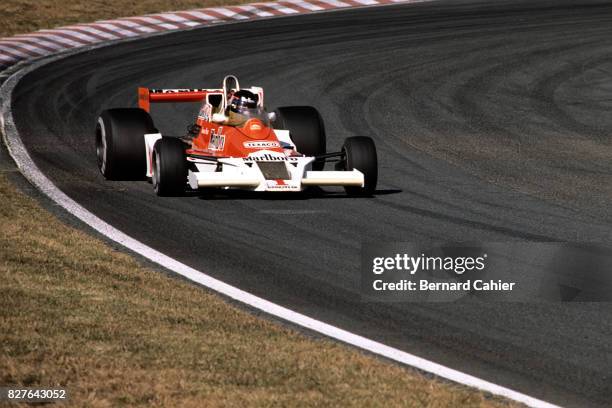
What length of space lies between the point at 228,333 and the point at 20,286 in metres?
1.87

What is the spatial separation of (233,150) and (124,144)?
1.54 meters

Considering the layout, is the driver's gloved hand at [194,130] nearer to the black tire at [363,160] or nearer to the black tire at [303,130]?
the black tire at [303,130]

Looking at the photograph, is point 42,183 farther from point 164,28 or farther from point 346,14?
point 346,14

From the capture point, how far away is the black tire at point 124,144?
16000 millimetres

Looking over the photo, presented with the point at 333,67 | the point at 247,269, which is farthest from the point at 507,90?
the point at 247,269

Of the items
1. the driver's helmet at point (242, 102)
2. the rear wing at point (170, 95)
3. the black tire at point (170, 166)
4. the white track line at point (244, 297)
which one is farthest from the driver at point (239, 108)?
the white track line at point (244, 297)

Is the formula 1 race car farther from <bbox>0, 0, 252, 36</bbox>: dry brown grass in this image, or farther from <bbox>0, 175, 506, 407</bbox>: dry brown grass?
<bbox>0, 0, 252, 36</bbox>: dry brown grass

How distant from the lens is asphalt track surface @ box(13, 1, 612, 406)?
958cm

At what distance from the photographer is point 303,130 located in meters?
16.7

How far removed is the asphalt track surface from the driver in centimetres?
106

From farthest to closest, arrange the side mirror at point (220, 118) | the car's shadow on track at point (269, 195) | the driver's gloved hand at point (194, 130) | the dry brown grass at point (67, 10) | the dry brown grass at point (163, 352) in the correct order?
the dry brown grass at point (67, 10) → the driver's gloved hand at point (194, 130) → the side mirror at point (220, 118) → the car's shadow on track at point (269, 195) → the dry brown grass at point (163, 352)

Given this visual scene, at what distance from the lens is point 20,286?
980cm

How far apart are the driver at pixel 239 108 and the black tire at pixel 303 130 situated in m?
0.97

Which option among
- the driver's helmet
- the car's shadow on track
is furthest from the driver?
the car's shadow on track
